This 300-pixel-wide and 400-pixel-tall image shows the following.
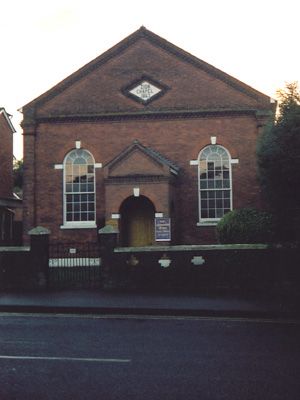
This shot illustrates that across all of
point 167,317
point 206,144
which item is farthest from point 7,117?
point 167,317

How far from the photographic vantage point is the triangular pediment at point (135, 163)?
21.4m

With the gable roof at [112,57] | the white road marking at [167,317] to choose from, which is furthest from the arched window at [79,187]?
the white road marking at [167,317]

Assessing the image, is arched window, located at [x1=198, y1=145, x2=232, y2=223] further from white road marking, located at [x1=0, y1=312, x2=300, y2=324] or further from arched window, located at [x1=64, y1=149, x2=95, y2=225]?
white road marking, located at [x1=0, y1=312, x2=300, y2=324]

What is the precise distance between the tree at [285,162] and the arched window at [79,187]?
998cm

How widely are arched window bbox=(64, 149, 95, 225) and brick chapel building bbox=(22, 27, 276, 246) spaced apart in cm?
4

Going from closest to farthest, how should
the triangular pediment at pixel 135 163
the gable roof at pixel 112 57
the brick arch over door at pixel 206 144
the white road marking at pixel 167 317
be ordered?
the white road marking at pixel 167 317
the triangular pediment at pixel 135 163
the brick arch over door at pixel 206 144
the gable roof at pixel 112 57

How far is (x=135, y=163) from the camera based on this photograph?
849 inches

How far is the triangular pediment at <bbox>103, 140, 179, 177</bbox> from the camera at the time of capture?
21.4m

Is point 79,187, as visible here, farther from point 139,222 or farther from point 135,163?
point 135,163

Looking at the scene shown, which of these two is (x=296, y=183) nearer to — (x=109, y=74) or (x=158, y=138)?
(x=158, y=138)

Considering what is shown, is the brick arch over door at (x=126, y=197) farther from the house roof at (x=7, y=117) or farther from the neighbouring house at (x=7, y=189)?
the house roof at (x=7, y=117)

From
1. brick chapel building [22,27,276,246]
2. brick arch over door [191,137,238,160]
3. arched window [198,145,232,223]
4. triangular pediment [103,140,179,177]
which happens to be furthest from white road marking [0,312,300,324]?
brick arch over door [191,137,238,160]

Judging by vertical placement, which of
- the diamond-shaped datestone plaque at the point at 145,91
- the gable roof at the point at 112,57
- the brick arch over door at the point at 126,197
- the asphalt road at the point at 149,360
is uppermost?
the gable roof at the point at 112,57

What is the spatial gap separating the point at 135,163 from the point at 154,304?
10403 mm
